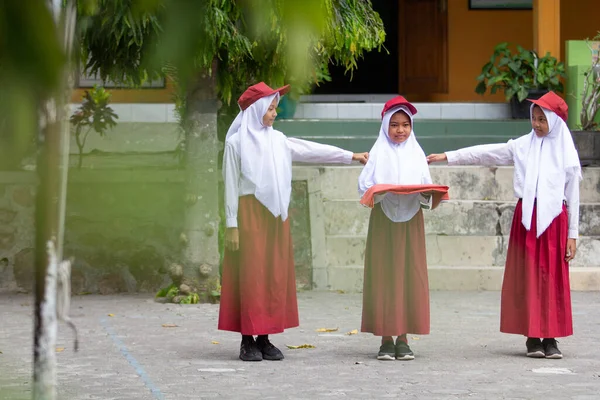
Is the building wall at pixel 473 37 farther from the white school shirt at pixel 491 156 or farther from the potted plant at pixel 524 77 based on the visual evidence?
the white school shirt at pixel 491 156

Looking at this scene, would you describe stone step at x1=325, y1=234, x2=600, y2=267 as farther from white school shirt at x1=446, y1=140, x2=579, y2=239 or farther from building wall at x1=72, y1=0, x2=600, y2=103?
building wall at x1=72, y1=0, x2=600, y2=103

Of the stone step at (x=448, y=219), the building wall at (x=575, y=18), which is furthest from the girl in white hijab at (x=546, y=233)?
the building wall at (x=575, y=18)

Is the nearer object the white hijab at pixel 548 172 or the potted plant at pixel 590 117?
the white hijab at pixel 548 172

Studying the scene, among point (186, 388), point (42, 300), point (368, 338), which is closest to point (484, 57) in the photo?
point (368, 338)

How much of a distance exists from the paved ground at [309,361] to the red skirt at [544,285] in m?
0.21

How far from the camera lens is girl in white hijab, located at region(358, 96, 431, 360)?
283 inches

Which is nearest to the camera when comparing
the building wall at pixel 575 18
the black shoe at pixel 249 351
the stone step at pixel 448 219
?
the black shoe at pixel 249 351

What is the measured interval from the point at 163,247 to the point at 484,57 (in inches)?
281

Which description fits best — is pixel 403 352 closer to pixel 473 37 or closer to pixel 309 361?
pixel 309 361

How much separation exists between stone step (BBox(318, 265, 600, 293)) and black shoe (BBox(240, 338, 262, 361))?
12.4ft

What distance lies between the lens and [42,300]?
6.88ft

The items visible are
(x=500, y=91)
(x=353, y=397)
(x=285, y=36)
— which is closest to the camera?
(x=285, y=36)

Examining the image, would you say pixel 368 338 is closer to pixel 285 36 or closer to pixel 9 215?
pixel 9 215

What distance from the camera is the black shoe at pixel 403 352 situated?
717cm
